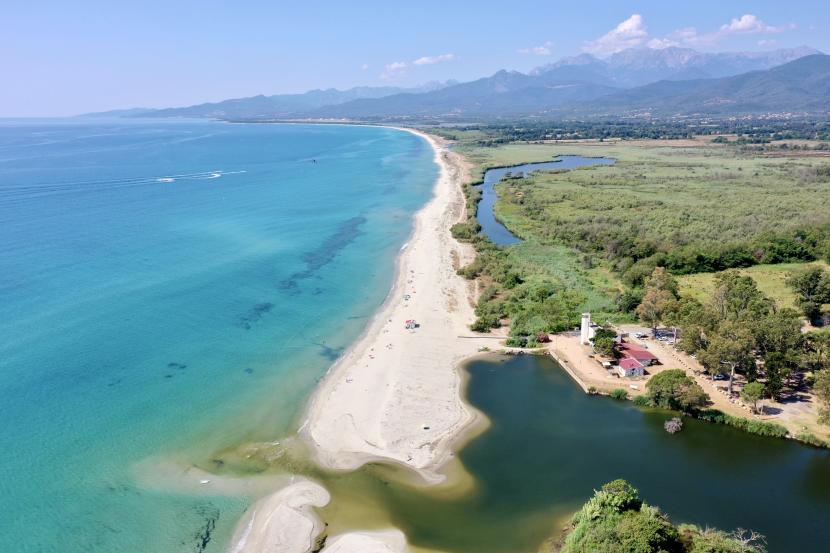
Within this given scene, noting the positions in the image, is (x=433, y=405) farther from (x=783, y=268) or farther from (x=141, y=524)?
(x=783, y=268)

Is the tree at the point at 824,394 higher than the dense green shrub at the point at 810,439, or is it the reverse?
the tree at the point at 824,394

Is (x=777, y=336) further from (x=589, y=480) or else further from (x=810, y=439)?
(x=589, y=480)

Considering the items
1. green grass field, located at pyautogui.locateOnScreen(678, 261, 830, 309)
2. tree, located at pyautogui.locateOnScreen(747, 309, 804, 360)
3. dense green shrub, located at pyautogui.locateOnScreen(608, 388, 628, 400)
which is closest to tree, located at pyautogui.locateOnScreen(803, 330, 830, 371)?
tree, located at pyautogui.locateOnScreen(747, 309, 804, 360)

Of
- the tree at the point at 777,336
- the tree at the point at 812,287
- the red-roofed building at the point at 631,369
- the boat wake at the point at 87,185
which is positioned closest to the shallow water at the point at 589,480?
the red-roofed building at the point at 631,369

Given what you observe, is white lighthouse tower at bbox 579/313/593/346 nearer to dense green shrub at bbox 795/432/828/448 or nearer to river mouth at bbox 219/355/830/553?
river mouth at bbox 219/355/830/553

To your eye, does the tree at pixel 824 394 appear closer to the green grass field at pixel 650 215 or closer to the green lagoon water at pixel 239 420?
the green lagoon water at pixel 239 420

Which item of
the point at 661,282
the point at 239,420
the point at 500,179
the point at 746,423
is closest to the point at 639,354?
the point at 746,423
